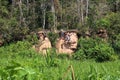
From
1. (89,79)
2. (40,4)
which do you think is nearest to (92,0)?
(40,4)

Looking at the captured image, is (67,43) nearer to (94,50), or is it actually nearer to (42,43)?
(42,43)

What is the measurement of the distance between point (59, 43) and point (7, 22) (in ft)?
13.1

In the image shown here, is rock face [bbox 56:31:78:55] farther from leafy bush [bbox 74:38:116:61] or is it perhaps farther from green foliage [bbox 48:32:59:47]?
leafy bush [bbox 74:38:116:61]

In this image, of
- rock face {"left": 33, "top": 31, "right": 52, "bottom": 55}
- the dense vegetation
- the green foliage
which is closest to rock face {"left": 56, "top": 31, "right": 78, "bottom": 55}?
the green foliage

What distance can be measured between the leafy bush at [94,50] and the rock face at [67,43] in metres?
0.42

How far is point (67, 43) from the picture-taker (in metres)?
21.5

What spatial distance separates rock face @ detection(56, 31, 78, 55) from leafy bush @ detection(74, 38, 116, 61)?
0.42 m

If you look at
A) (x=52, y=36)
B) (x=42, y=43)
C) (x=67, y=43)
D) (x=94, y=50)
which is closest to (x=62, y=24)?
(x=52, y=36)

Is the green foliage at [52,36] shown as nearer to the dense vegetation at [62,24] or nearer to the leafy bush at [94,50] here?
the dense vegetation at [62,24]

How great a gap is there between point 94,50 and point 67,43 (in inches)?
90.3

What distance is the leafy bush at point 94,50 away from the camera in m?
19.4

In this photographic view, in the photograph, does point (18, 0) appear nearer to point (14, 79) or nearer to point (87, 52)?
point (87, 52)

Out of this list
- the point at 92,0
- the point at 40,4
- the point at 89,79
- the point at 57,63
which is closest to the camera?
the point at 89,79

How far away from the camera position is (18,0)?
24.7 metres
